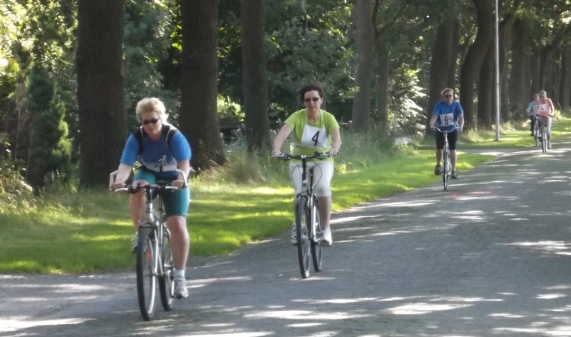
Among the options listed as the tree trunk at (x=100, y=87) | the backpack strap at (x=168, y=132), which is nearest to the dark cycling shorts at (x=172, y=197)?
the backpack strap at (x=168, y=132)

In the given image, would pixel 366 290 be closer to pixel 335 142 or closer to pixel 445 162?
pixel 335 142

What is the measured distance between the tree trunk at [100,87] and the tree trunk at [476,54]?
109 ft

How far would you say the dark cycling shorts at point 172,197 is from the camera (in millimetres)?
10961

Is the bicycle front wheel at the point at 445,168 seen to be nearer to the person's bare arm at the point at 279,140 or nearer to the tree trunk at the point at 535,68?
the person's bare arm at the point at 279,140

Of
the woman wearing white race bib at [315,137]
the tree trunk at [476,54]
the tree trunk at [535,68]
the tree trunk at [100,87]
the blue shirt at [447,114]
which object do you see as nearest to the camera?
the woman wearing white race bib at [315,137]

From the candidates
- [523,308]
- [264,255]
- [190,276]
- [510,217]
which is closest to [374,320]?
[523,308]

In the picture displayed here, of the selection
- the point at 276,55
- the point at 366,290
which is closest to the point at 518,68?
the point at 276,55

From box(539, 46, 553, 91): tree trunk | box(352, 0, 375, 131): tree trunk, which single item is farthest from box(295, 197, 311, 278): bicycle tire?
box(539, 46, 553, 91): tree trunk

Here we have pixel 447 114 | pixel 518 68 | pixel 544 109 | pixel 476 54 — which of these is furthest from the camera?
pixel 518 68

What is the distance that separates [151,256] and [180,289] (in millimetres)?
747

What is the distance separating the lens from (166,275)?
10.9 meters

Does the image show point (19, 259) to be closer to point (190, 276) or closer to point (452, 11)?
point (190, 276)

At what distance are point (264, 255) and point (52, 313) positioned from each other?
4.66 meters

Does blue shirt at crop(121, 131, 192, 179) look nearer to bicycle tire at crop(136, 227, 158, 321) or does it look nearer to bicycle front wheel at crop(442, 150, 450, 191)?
bicycle tire at crop(136, 227, 158, 321)
